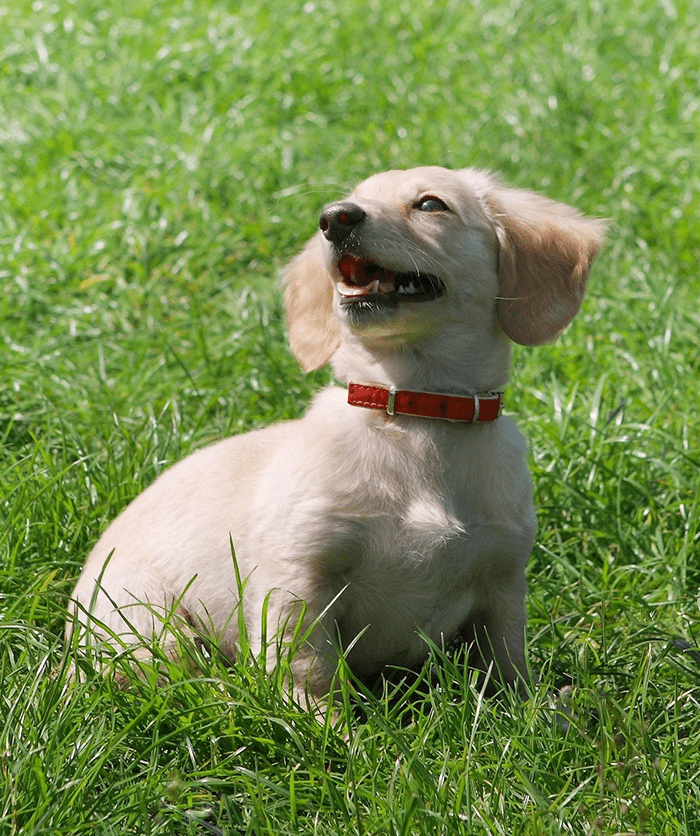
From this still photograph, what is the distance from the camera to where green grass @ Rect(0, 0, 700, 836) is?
185 centimetres

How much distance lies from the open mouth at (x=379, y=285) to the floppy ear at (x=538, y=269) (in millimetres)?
187

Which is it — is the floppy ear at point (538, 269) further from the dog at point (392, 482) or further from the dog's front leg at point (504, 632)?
the dog's front leg at point (504, 632)

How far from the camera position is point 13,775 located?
5.67 feet

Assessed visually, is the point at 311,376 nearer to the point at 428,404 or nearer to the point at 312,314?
the point at 312,314

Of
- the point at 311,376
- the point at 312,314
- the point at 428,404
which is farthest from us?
the point at 311,376

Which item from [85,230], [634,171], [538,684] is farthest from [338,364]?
[634,171]

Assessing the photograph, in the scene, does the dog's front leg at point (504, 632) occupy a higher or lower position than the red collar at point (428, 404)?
lower

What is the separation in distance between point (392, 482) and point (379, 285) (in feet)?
1.49

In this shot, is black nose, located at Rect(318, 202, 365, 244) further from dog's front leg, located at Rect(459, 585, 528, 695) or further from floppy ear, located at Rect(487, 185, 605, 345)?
dog's front leg, located at Rect(459, 585, 528, 695)

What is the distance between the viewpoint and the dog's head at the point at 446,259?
7.13ft

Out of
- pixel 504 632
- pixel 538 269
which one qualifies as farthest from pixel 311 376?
pixel 504 632

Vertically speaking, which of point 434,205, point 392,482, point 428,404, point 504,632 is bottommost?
point 504,632

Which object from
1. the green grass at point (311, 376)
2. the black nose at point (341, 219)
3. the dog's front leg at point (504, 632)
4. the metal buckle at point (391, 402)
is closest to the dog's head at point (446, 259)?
the black nose at point (341, 219)

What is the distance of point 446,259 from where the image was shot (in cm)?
224
